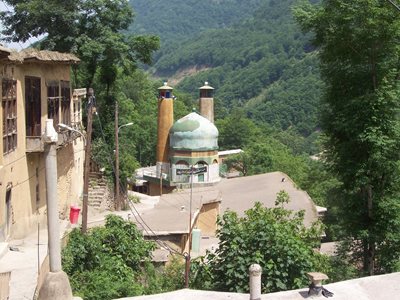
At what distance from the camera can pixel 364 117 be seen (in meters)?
15.7

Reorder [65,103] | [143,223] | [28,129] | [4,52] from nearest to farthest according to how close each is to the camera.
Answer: [4,52], [28,129], [65,103], [143,223]

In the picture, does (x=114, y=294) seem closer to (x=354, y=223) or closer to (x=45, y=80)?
(x=354, y=223)

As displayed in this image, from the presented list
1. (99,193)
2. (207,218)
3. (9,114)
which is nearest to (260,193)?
(207,218)

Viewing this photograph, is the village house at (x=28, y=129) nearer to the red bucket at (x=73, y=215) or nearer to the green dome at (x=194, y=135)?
the red bucket at (x=73, y=215)

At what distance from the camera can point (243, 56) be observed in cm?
16988

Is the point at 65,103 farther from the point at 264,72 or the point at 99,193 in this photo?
the point at 264,72

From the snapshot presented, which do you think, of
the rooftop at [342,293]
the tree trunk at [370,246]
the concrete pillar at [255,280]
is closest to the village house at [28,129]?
the rooftop at [342,293]

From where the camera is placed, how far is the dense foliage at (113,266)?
44.1 ft

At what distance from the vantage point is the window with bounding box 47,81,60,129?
64.1 ft

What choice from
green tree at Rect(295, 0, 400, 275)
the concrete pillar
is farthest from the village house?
the concrete pillar

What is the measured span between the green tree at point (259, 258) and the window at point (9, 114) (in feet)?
19.2

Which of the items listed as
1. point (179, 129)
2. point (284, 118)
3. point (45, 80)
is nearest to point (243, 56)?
point (284, 118)

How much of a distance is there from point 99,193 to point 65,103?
659 centimetres

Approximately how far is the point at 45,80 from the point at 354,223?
34.6 feet
